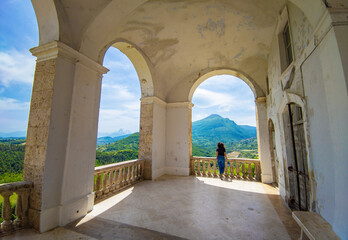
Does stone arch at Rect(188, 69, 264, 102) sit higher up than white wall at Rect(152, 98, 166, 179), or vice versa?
stone arch at Rect(188, 69, 264, 102)

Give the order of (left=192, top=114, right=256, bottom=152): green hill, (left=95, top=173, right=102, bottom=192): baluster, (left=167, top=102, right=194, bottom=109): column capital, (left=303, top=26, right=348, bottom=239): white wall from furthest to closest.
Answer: (left=192, top=114, right=256, bottom=152): green hill
(left=167, top=102, right=194, bottom=109): column capital
(left=95, top=173, right=102, bottom=192): baluster
(left=303, top=26, right=348, bottom=239): white wall

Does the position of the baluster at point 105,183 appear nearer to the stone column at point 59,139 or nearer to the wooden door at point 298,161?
the stone column at point 59,139

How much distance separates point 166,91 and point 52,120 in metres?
5.35

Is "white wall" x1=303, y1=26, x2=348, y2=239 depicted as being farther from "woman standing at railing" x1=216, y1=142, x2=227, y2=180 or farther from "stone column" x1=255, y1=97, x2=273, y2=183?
"woman standing at railing" x1=216, y1=142, x2=227, y2=180

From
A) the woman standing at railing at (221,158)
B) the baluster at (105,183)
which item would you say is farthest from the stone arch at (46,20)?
the woman standing at railing at (221,158)

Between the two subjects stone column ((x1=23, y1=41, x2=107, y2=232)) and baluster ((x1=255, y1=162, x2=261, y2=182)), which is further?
baluster ((x1=255, y1=162, x2=261, y2=182))

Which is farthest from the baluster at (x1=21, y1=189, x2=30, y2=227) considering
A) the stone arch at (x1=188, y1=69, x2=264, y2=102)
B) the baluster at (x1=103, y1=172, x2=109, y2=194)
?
the stone arch at (x1=188, y1=69, x2=264, y2=102)

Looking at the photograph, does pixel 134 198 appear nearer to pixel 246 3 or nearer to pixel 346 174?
pixel 346 174

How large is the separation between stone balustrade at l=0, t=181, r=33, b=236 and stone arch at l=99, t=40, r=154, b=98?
13.8ft

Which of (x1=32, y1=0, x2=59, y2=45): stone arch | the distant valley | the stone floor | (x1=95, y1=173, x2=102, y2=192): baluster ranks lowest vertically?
the stone floor

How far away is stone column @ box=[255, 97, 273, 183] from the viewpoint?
5875 millimetres

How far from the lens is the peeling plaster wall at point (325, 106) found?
1.87 m

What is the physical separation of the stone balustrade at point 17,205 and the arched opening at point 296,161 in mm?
5073

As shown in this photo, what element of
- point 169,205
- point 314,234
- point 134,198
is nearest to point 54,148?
point 134,198
